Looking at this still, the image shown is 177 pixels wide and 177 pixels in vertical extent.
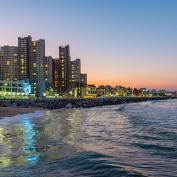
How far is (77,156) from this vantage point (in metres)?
17.2

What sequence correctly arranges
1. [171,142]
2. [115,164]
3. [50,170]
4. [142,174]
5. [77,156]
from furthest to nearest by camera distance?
1. [171,142]
2. [77,156]
3. [115,164]
4. [50,170]
5. [142,174]

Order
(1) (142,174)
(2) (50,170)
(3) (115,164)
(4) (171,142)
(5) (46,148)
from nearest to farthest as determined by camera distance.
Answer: (1) (142,174), (2) (50,170), (3) (115,164), (5) (46,148), (4) (171,142)

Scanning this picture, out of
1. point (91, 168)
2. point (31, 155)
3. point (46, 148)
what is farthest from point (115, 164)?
point (46, 148)

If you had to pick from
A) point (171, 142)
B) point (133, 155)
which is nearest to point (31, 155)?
point (133, 155)

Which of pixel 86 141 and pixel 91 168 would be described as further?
pixel 86 141

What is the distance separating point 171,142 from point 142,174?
10382 mm

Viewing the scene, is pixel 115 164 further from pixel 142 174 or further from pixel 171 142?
pixel 171 142

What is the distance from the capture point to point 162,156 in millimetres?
17547

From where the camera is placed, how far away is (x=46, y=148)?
20.2 meters

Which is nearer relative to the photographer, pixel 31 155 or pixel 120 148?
pixel 31 155

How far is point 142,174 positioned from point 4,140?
41.4 feet

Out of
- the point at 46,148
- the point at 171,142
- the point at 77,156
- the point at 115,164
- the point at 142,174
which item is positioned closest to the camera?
the point at 142,174

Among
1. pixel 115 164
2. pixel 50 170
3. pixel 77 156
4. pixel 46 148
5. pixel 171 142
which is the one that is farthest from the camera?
pixel 171 142

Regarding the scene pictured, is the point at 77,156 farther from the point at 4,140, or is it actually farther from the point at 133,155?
the point at 4,140
